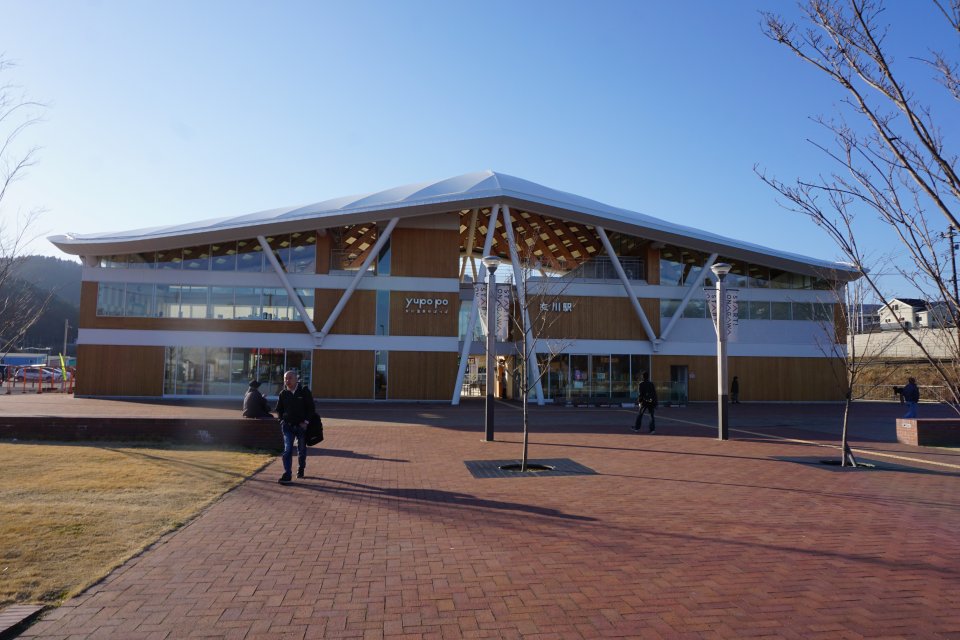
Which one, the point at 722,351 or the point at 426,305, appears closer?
the point at 722,351

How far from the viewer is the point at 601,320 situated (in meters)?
31.2

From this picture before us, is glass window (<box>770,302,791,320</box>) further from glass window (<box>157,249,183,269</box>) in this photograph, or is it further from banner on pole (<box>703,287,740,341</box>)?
glass window (<box>157,249,183,269</box>)

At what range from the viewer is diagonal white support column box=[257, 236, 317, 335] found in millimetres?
27625

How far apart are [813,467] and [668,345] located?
21.3 metres

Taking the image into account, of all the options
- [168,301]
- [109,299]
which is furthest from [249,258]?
[109,299]

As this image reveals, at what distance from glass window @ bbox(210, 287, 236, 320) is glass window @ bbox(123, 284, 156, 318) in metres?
2.82

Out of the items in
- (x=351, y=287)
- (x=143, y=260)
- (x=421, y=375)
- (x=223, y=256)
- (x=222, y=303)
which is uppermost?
(x=223, y=256)

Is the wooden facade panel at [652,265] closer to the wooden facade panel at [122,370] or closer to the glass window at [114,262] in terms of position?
the wooden facade panel at [122,370]

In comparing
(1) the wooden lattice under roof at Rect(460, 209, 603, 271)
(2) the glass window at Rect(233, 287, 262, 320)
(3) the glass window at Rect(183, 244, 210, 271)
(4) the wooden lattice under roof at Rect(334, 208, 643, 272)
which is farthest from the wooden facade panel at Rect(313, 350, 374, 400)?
(1) the wooden lattice under roof at Rect(460, 209, 603, 271)

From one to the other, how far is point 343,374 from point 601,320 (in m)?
13.3

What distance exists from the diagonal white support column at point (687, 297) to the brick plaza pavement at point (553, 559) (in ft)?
68.0

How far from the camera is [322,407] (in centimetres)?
2492

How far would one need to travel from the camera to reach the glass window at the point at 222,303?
93.8 ft

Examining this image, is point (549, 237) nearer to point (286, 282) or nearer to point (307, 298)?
point (307, 298)
